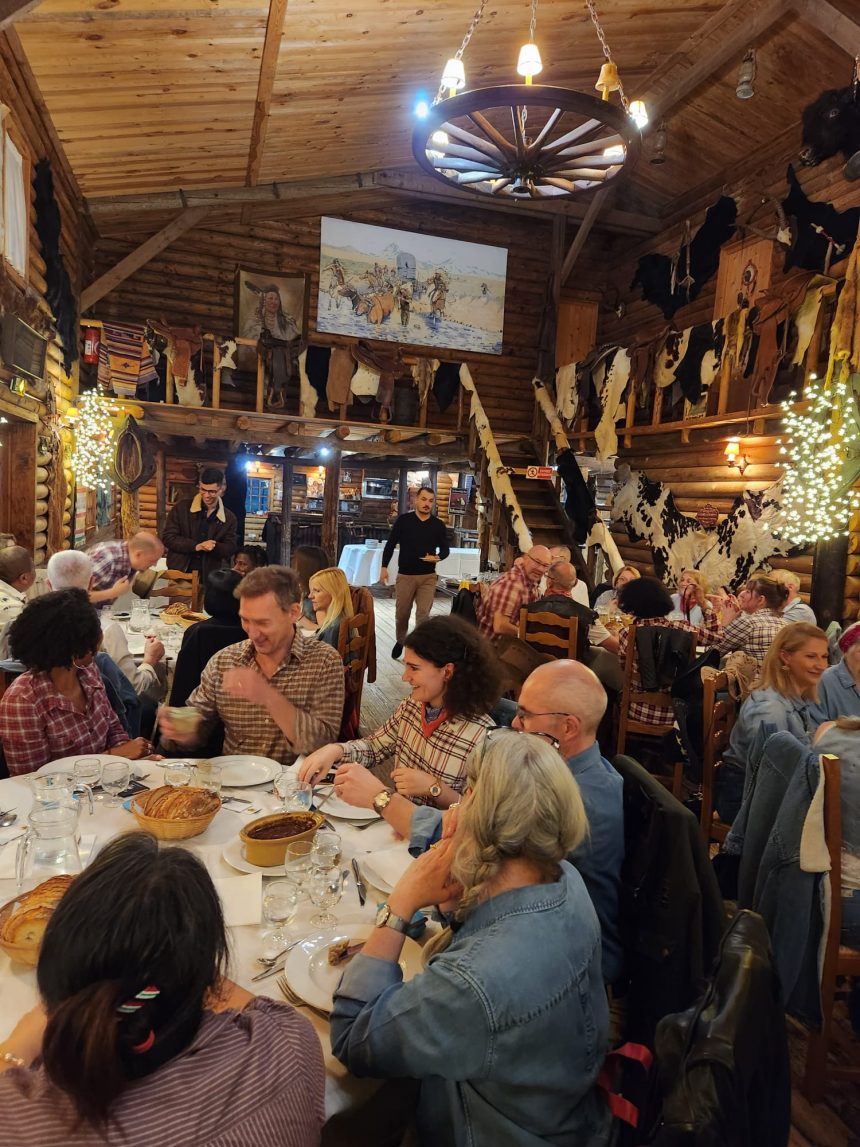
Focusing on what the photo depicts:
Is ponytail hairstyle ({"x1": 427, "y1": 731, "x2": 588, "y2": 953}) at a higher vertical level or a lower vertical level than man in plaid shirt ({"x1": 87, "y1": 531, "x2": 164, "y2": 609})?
lower

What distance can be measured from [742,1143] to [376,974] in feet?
2.01

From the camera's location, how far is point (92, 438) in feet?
25.8

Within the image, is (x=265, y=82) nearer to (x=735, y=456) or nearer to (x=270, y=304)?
(x=270, y=304)

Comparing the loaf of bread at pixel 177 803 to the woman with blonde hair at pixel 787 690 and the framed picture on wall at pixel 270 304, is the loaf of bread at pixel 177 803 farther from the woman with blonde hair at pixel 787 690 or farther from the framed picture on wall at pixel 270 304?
the framed picture on wall at pixel 270 304

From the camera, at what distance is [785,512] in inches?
288

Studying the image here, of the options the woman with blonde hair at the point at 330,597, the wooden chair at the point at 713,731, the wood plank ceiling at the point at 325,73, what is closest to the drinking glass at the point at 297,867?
the wooden chair at the point at 713,731

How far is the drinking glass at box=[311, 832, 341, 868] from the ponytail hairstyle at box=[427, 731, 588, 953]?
0.43 meters

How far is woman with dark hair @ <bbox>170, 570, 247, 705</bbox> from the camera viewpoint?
321 centimetres

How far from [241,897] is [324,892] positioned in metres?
0.20

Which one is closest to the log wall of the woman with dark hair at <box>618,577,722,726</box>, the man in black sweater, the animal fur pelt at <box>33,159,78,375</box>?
the animal fur pelt at <box>33,159,78,375</box>

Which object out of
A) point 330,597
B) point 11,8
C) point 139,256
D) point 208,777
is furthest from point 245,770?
point 139,256

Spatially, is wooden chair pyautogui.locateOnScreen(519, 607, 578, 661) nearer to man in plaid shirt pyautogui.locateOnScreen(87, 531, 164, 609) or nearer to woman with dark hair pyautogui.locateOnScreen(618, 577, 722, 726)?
woman with dark hair pyautogui.locateOnScreen(618, 577, 722, 726)

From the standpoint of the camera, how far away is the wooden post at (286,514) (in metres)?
14.1

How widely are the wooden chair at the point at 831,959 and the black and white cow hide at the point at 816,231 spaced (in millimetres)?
7234
